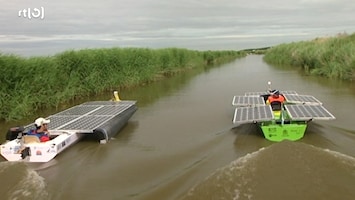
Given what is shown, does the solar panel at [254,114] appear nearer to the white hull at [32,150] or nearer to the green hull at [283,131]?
the green hull at [283,131]

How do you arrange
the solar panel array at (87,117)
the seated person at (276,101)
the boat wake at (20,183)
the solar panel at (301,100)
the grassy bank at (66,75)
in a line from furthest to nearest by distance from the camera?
the grassy bank at (66,75), the solar panel at (301,100), the seated person at (276,101), the solar panel array at (87,117), the boat wake at (20,183)

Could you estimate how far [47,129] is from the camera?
9453mm

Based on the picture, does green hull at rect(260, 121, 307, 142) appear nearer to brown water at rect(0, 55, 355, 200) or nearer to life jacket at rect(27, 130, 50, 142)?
brown water at rect(0, 55, 355, 200)

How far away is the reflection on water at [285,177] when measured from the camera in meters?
5.45

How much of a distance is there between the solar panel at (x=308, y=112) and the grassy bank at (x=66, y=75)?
8842 millimetres

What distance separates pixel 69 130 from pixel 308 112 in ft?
20.8

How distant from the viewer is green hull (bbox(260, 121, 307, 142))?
919cm

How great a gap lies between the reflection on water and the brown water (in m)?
0.01

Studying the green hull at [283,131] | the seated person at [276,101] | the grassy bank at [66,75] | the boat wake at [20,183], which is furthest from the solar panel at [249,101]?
the grassy bank at [66,75]

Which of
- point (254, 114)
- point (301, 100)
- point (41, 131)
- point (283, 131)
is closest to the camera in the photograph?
point (41, 131)

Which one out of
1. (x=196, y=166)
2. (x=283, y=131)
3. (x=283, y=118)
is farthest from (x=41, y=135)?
(x=283, y=118)

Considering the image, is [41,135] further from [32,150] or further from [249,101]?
[249,101]

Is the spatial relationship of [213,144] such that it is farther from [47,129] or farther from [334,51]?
[334,51]

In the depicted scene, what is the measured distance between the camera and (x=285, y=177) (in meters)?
5.91
